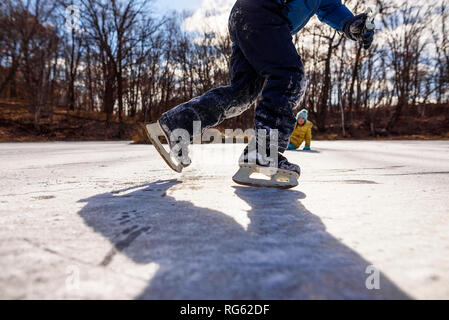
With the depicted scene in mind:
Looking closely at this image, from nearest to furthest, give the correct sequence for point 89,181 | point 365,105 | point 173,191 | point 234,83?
1. point 173,191
2. point 89,181
3. point 234,83
4. point 365,105

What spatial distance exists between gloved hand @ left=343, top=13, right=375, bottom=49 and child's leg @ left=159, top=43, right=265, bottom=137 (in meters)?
0.46

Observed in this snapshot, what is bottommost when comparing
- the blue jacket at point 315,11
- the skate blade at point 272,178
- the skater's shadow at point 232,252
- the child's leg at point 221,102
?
the skater's shadow at point 232,252

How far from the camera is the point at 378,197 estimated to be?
0.77 metres


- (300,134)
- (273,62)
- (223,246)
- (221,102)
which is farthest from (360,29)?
(300,134)

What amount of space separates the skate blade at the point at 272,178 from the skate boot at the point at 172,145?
268mm

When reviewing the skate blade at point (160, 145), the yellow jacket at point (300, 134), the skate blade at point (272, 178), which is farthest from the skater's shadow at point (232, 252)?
the yellow jacket at point (300, 134)

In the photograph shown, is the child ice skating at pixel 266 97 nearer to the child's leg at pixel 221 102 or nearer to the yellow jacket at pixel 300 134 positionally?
the child's leg at pixel 221 102

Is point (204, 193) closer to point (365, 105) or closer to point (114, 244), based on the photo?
point (114, 244)

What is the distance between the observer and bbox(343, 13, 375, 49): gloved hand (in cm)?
118

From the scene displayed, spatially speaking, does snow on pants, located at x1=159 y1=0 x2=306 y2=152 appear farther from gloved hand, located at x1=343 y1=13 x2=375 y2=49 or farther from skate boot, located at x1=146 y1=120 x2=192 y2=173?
gloved hand, located at x1=343 y1=13 x2=375 y2=49

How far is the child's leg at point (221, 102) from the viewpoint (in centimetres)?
116

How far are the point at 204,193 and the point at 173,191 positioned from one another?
107 mm

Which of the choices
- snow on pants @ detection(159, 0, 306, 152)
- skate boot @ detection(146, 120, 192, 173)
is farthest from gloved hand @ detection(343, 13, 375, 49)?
skate boot @ detection(146, 120, 192, 173)

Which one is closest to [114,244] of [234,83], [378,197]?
[378,197]
